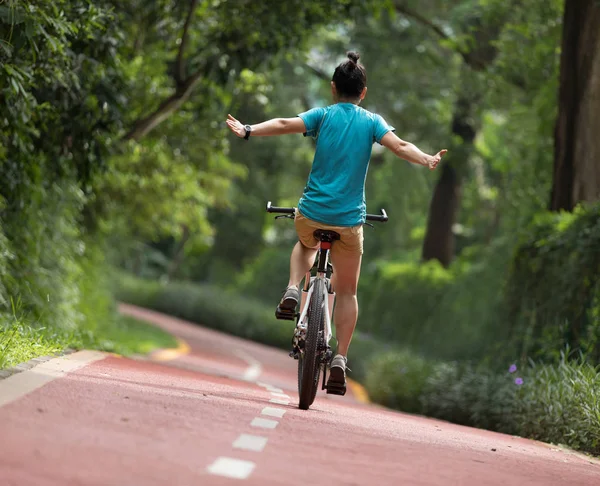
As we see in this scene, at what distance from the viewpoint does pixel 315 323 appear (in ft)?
30.0

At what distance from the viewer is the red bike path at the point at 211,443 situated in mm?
5621

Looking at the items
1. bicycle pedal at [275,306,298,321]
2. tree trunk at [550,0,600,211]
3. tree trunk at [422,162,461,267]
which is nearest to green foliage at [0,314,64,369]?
bicycle pedal at [275,306,298,321]

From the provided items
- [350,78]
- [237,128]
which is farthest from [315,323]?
[350,78]

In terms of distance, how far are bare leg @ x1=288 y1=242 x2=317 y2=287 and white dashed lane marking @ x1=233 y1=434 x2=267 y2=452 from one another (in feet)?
8.58

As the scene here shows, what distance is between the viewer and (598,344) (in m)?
13.1

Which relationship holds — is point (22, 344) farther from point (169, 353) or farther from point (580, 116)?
point (169, 353)

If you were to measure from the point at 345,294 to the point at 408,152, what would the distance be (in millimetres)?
1329

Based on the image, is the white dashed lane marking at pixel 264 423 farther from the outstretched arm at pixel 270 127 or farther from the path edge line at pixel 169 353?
the path edge line at pixel 169 353

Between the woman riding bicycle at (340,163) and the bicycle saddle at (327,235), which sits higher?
the woman riding bicycle at (340,163)

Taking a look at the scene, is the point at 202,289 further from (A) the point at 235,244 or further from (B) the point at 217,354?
(B) the point at 217,354

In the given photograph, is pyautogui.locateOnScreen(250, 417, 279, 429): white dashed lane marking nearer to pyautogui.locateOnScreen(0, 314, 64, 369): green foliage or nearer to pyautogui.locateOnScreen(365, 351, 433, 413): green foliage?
pyautogui.locateOnScreen(0, 314, 64, 369): green foliage

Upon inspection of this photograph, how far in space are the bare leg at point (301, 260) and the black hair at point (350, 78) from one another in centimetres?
122

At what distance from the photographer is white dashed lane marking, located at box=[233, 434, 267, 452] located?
258 inches

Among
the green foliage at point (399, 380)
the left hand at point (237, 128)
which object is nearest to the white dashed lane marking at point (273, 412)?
the left hand at point (237, 128)
